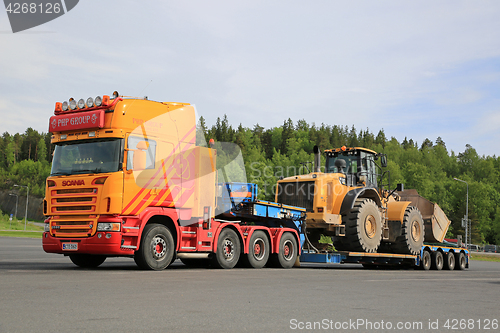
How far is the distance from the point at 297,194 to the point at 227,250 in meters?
4.16

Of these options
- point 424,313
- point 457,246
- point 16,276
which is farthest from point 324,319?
point 457,246

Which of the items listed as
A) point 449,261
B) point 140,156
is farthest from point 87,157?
point 449,261

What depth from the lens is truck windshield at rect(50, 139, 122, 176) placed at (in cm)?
1200

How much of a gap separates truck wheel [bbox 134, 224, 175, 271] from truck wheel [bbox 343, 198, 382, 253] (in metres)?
6.68

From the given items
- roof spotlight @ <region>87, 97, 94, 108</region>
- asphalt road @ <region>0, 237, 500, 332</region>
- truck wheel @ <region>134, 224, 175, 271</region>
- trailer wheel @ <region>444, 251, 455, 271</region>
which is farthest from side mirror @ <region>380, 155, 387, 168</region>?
roof spotlight @ <region>87, 97, 94, 108</region>

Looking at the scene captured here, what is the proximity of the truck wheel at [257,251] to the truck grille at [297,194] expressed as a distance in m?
2.46

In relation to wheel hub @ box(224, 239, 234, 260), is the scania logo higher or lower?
higher

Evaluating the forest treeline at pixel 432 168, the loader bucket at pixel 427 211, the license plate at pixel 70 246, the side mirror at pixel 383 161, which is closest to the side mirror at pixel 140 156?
the license plate at pixel 70 246

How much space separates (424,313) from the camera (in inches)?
265

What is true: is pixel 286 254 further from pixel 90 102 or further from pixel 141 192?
pixel 90 102

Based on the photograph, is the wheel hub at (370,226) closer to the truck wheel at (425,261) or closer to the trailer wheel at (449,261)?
the truck wheel at (425,261)

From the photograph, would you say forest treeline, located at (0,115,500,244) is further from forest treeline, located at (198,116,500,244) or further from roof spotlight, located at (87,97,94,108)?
roof spotlight, located at (87,97,94,108)

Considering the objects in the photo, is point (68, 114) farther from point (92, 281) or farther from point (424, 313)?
point (424, 313)

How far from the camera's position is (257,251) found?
15.3 m
